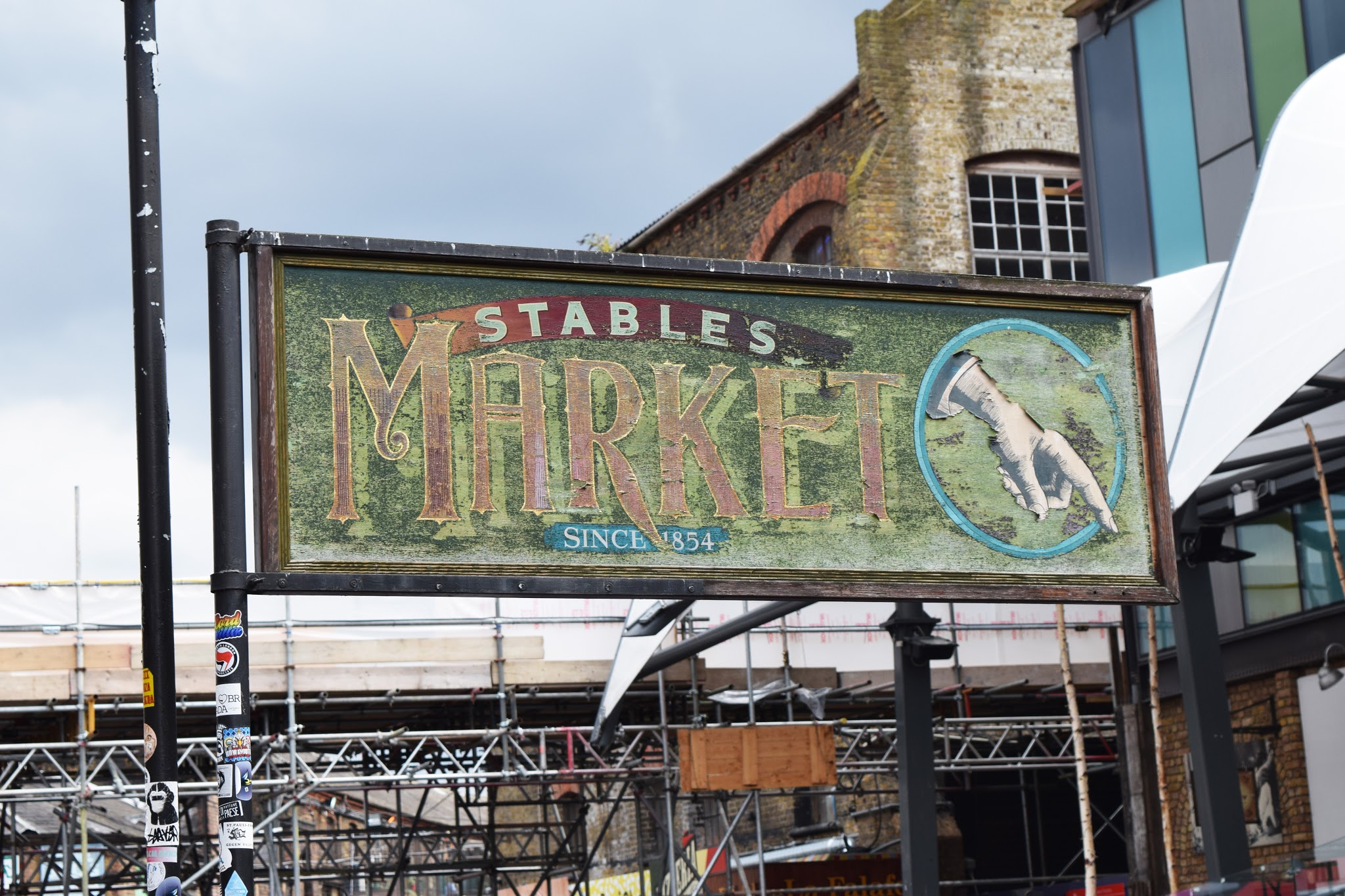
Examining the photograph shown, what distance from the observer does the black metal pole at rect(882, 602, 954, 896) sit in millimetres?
15695

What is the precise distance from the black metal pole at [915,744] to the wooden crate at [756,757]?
5605 mm

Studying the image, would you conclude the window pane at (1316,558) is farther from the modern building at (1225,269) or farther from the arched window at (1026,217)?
the arched window at (1026,217)

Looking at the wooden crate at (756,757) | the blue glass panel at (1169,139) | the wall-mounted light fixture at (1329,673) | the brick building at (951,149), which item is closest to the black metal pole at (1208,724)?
the wall-mounted light fixture at (1329,673)

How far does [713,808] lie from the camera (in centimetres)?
3250

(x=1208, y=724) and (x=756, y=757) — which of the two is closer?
(x=1208, y=724)

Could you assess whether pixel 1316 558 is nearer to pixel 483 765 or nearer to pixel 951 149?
pixel 951 149

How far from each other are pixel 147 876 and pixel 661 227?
93.5 feet

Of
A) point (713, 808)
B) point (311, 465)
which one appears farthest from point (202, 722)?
point (311, 465)

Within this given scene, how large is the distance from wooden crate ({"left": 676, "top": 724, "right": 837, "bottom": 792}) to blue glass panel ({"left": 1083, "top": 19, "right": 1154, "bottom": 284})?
686cm

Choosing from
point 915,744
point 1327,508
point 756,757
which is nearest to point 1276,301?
point 1327,508

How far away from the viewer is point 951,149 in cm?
2920

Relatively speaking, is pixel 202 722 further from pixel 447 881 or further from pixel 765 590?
pixel 447 881

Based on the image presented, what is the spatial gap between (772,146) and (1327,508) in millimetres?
17696

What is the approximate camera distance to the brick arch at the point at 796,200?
29.6 m
